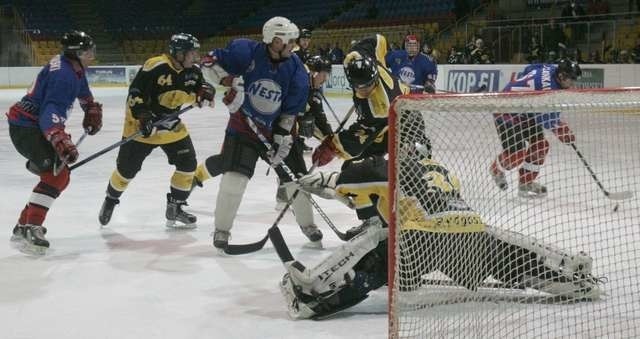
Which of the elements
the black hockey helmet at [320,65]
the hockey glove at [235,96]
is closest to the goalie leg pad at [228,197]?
the hockey glove at [235,96]

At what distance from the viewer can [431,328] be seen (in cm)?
266

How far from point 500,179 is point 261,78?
3.92ft

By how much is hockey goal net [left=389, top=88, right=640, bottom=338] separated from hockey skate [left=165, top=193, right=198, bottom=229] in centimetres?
151

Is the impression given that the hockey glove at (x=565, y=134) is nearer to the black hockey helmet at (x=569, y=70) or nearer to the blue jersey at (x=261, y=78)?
the black hockey helmet at (x=569, y=70)

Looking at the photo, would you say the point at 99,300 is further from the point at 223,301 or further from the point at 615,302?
the point at 615,302

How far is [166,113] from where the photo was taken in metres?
4.45

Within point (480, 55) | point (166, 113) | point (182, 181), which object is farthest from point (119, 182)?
point (480, 55)

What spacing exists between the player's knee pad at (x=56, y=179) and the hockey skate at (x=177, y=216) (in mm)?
683

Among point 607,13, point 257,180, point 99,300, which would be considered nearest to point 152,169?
point 257,180

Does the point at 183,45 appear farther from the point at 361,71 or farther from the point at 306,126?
the point at 361,71

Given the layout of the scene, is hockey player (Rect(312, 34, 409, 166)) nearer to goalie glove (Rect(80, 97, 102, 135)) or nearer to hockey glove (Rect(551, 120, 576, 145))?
hockey glove (Rect(551, 120, 576, 145))

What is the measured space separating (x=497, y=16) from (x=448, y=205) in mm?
11632

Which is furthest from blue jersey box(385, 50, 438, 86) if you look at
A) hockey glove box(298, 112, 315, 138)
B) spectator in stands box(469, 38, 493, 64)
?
spectator in stands box(469, 38, 493, 64)

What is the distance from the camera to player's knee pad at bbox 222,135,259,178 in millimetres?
3875
